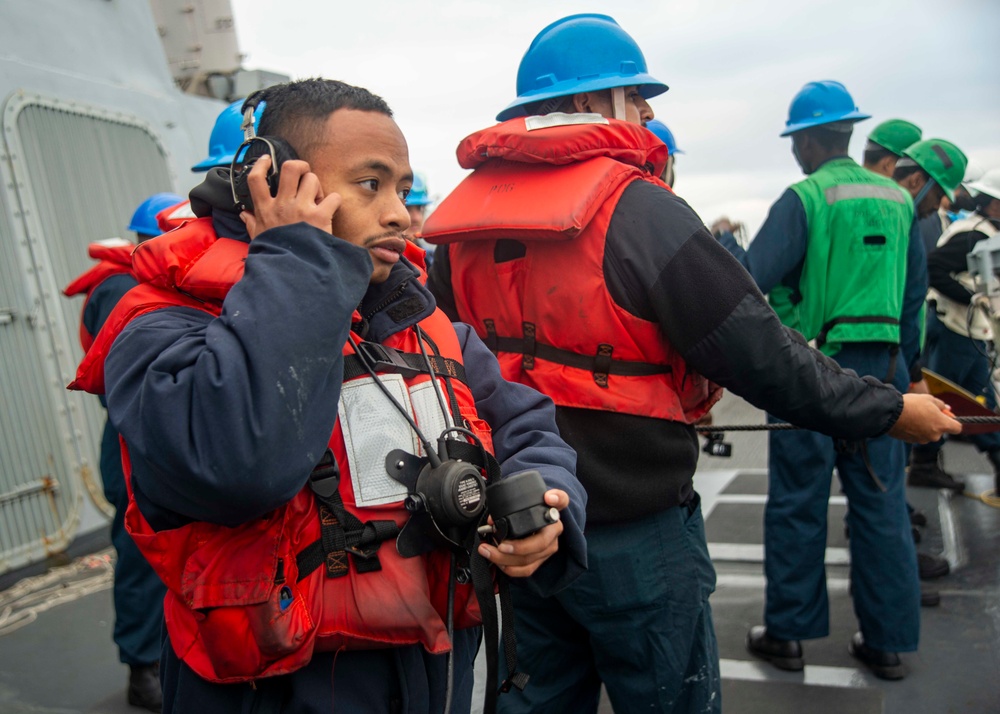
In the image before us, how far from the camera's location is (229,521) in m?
1.12

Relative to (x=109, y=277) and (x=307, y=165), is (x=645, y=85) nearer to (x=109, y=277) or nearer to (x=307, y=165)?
(x=307, y=165)

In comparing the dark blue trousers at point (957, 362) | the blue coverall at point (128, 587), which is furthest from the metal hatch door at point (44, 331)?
the dark blue trousers at point (957, 362)

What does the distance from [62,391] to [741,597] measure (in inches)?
169

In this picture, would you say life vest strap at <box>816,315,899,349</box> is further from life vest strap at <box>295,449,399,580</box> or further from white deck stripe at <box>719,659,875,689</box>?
life vest strap at <box>295,449,399,580</box>

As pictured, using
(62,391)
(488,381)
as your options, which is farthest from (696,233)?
(62,391)

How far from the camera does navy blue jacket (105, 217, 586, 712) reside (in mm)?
1055

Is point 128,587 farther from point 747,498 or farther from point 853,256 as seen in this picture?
point 747,498

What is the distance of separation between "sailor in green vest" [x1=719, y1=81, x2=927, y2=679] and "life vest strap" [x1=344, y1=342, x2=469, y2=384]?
254 cm

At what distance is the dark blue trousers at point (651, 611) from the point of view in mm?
2086

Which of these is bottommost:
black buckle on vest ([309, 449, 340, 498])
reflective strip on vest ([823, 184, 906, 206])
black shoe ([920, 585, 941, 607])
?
black shoe ([920, 585, 941, 607])

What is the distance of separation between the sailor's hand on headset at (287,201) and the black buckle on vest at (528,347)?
3.38ft

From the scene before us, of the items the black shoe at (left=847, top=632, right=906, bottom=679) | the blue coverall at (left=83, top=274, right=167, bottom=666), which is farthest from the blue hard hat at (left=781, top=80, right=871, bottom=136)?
the blue coverall at (left=83, top=274, right=167, bottom=666)

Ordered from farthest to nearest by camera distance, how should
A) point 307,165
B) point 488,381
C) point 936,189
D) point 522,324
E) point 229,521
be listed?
point 936,189, point 522,324, point 488,381, point 307,165, point 229,521

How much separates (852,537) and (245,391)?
10.4 feet
